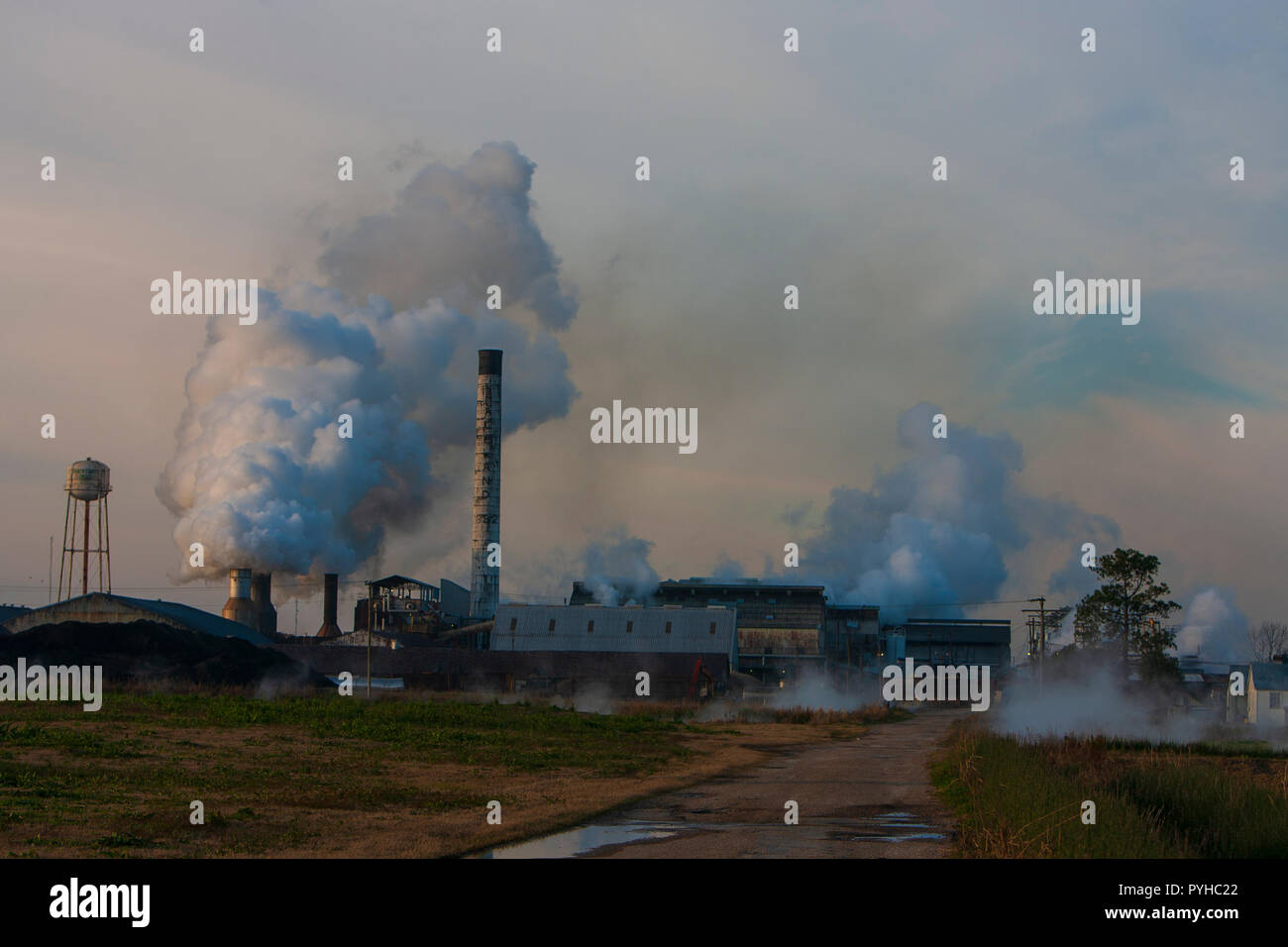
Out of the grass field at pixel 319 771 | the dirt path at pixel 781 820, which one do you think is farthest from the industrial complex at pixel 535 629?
the dirt path at pixel 781 820

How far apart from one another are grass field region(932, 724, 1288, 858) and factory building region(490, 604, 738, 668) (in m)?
54.8

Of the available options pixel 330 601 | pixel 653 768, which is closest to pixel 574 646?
pixel 330 601

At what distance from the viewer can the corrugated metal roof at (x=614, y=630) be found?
8625 cm

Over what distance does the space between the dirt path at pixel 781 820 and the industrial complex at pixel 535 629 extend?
34.7m

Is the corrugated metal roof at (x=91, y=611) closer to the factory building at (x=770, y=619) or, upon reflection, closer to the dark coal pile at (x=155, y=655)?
the dark coal pile at (x=155, y=655)

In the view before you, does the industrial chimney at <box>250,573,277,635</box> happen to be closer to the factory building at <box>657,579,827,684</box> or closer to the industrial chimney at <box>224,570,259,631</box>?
the industrial chimney at <box>224,570,259,631</box>

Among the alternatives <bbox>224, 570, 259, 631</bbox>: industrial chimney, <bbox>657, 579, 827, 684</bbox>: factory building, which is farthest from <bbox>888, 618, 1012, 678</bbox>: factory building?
<bbox>224, 570, 259, 631</bbox>: industrial chimney

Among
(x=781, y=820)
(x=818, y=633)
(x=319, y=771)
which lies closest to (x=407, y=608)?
(x=818, y=633)

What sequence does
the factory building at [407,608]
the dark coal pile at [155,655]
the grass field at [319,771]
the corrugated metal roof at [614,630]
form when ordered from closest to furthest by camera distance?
1. the grass field at [319,771]
2. the dark coal pile at [155,655]
3. the corrugated metal roof at [614,630]
4. the factory building at [407,608]

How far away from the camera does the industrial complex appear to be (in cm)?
7756

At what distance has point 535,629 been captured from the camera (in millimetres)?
89625

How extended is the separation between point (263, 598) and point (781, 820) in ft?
240

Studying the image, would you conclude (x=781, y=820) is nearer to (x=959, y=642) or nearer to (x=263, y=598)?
(x=263, y=598)
